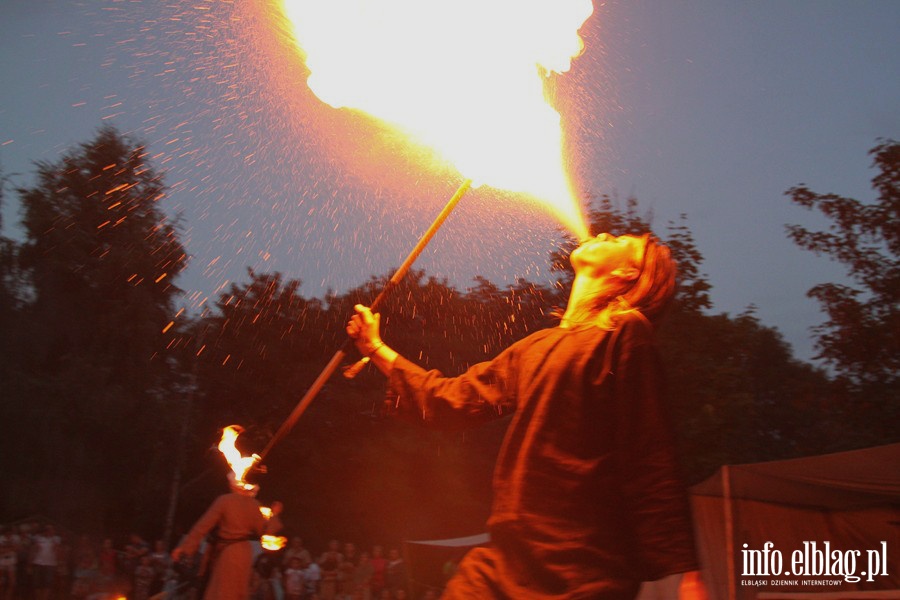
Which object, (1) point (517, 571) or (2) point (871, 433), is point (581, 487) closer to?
(1) point (517, 571)

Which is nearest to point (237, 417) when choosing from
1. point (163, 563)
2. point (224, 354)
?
point (224, 354)

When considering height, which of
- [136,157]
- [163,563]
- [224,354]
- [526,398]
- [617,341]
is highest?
[136,157]

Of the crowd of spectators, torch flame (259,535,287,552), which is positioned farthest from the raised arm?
the crowd of spectators

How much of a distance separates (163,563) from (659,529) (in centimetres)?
1522

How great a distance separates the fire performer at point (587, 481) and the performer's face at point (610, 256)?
0.75ft

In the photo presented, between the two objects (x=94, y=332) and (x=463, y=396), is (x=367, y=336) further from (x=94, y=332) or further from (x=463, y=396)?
(x=94, y=332)

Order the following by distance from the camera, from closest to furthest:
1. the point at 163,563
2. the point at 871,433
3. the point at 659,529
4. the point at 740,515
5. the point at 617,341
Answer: the point at 659,529, the point at 617,341, the point at 740,515, the point at 871,433, the point at 163,563

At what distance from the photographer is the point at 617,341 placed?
7.47 feet

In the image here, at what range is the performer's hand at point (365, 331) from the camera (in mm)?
2877

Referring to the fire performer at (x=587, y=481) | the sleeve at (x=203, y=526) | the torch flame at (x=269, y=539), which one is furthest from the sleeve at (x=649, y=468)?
the torch flame at (x=269, y=539)

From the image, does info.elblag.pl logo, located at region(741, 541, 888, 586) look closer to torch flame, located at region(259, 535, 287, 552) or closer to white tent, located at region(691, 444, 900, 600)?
white tent, located at region(691, 444, 900, 600)

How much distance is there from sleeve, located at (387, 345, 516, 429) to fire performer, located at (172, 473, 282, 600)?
272cm

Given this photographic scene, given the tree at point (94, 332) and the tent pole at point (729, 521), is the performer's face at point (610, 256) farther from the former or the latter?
the tree at point (94, 332)

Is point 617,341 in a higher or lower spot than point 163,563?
higher
